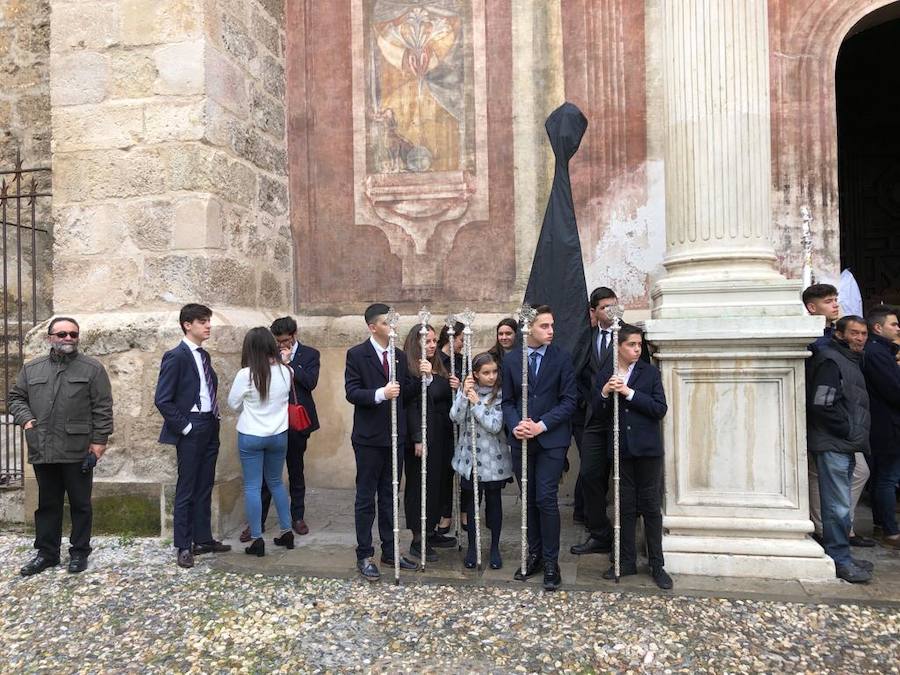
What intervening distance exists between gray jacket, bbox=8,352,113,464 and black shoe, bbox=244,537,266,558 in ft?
4.11

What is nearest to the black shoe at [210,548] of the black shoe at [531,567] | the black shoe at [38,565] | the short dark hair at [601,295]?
the black shoe at [38,565]

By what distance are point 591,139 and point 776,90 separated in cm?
168

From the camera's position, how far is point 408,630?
383 cm

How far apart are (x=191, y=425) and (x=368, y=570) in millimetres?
1606

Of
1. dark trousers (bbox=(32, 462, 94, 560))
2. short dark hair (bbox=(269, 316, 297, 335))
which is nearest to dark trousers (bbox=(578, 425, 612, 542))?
short dark hair (bbox=(269, 316, 297, 335))

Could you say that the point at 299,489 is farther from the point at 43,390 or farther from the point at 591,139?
the point at 591,139

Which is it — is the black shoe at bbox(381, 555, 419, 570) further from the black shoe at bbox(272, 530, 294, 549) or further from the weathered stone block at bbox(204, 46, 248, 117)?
the weathered stone block at bbox(204, 46, 248, 117)

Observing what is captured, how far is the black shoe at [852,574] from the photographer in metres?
4.30

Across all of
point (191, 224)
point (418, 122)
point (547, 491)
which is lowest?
point (547, 491)

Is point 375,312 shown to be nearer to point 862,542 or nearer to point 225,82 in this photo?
point 225,82

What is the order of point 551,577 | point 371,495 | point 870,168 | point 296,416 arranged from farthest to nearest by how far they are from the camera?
1. point 870,168
2. point 296,416
3. point 371,495
4. point 551,577

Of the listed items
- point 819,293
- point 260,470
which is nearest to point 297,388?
point 260,470

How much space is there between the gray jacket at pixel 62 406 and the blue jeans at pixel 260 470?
974 millimetres

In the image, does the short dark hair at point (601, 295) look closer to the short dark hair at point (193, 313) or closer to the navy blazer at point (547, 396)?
the navy blazer at point (547, 396)
